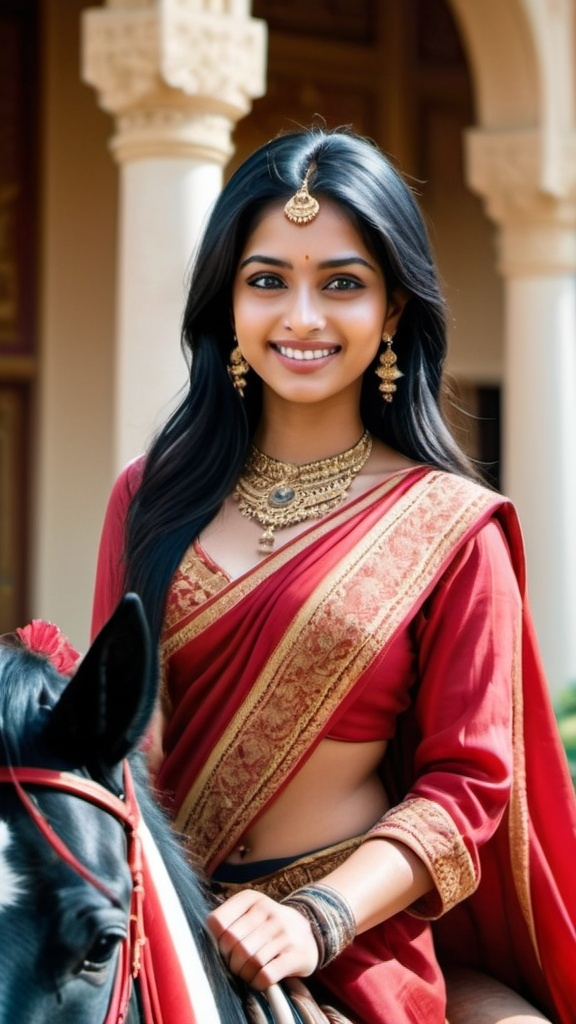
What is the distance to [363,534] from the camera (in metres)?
2.10

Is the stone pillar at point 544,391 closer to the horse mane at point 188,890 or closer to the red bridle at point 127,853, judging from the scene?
the horse mane at point 188,890

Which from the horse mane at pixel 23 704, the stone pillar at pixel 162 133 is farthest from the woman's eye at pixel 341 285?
the stone pillar at pixel 162 133

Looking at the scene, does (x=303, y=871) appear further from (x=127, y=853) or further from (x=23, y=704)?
(x=23, y=704)

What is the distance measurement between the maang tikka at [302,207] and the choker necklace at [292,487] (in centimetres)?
31

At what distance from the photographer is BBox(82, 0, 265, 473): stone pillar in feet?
17.4

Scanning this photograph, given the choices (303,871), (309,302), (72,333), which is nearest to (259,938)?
(303,871)

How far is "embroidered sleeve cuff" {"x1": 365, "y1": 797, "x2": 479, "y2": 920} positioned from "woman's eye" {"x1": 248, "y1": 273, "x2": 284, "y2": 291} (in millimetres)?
611

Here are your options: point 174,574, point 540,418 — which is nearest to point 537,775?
point 174,574

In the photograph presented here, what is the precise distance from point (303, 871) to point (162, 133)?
3706 millimetres

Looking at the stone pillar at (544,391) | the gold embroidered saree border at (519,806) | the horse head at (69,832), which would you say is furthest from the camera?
the stone pillar at (544,391)

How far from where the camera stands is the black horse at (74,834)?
Answer: 4.59 feet

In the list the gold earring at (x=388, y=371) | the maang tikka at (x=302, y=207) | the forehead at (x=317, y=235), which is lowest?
the gold earring at (x=388, y=371)

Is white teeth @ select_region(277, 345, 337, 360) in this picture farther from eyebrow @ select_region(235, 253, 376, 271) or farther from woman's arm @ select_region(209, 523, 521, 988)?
woman's arm @ select_region(209, 523, 521, 988)

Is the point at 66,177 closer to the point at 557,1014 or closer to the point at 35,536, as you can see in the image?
the point at 35,536
